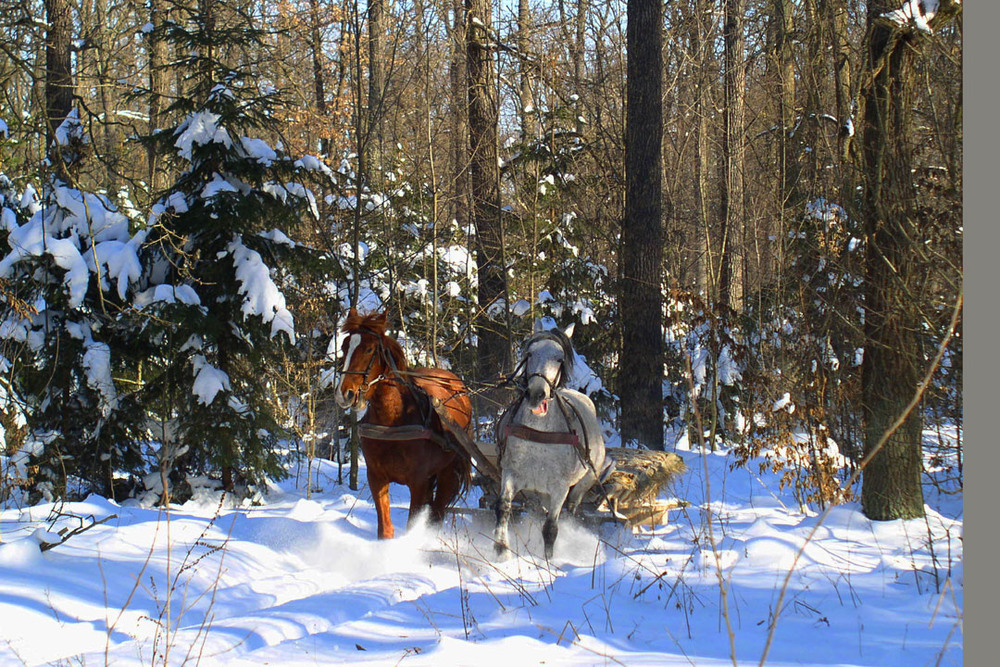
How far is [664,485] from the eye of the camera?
7477 mm

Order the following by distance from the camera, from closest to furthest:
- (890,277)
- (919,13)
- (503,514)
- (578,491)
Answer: (919,13), (890,277), (503,514), (578,491)

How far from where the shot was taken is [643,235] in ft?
38.6

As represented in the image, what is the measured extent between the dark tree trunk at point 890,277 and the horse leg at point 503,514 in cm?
292

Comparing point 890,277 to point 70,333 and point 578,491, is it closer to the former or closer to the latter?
point 578,491

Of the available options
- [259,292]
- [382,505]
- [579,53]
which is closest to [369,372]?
[382,505]

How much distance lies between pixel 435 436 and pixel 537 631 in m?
2.89

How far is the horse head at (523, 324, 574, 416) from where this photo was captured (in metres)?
5.98

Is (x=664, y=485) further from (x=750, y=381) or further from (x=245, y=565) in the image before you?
(x=245, y=565)

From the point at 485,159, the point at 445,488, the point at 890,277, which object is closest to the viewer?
the point at 890,277

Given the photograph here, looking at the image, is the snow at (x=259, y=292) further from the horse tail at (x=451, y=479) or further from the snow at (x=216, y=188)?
the horse tail at (x=451, y=479)

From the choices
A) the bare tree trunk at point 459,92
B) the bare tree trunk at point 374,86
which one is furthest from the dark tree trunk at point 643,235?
the bare tree trunk at point 374,86

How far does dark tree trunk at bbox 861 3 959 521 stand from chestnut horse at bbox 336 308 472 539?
3.43 meters

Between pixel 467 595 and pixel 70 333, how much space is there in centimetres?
605

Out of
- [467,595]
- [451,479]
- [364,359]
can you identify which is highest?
[364,359]
